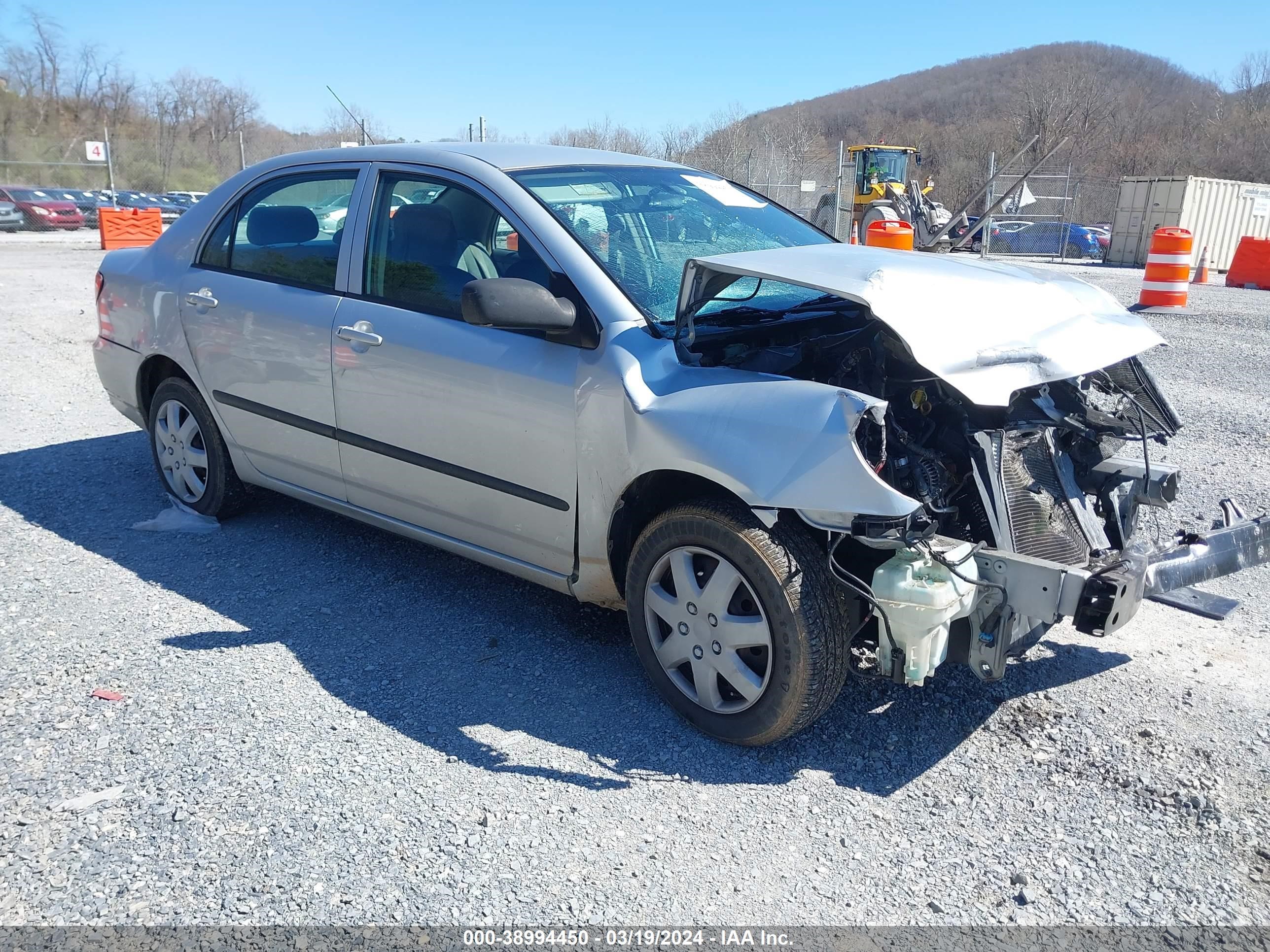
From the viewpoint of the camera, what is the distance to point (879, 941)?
235 centimetres

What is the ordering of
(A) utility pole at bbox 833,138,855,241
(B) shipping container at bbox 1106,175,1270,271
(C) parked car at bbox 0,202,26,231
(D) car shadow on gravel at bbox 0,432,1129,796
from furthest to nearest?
1. (C) parked car at bbox 0,202,26,231
2. (B) shipping container at bbox 1106,175,1270,271
3. (A) utility pole at bbox 833,138,855,241
4. (D) car shadow on gravel at bbox 0,432,1129,796

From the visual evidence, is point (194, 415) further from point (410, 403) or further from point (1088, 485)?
point (1088, 485)

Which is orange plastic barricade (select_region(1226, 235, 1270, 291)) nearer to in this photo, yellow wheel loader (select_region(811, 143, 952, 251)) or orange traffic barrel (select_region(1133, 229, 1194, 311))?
yellow wheel loader (select_region(811, 143, 952, 251))

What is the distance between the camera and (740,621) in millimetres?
3021

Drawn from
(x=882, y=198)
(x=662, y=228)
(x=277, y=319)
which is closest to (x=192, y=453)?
(x=277, y=319)

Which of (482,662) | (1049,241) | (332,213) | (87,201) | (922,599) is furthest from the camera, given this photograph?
(87,201)

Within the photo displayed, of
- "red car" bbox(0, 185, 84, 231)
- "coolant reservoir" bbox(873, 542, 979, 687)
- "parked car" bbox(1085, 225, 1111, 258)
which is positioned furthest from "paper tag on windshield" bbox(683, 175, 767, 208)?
"red car" bbox(0, 185, 84, 231)

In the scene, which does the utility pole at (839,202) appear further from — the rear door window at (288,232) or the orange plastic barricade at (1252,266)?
the rear door window at (288,232)

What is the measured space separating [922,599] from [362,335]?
7.89 feet

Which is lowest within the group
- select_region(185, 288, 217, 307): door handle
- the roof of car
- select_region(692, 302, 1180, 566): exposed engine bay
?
select_region(692, 302, 1180, 566): exposed engine bay

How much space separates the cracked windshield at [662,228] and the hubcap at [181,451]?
236cm

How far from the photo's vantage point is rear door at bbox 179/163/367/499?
165 inches

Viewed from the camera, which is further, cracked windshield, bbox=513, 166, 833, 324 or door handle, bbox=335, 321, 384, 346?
door handle, bbox=335, 321, 384, 346

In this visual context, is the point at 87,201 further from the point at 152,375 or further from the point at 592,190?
the point at 592,190
